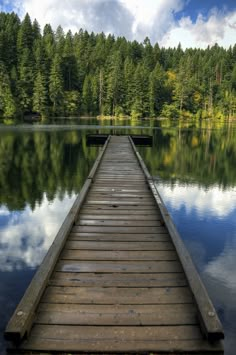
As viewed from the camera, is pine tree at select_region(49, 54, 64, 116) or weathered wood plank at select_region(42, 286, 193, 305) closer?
weathered wood plank at select_region(42, 286, 193, 305)

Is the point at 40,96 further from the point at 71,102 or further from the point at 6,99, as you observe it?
the point at 71,102

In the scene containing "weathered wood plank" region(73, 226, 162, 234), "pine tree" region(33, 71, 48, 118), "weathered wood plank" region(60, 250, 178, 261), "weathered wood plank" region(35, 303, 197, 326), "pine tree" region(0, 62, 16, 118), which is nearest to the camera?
"weathered wood plank" region(35, 303, 197, 326)

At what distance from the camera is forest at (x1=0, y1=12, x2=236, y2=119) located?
57.2 m

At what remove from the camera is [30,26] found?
225 ft

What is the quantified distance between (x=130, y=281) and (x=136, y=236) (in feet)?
4.51

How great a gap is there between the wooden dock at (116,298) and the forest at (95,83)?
49.1 metres

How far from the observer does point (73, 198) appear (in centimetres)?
994

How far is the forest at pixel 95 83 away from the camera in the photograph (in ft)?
188

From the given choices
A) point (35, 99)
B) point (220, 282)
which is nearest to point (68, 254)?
point (220, 282)

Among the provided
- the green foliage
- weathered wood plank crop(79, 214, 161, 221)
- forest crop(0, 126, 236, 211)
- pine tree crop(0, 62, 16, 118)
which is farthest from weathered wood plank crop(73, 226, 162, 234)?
the green foliage

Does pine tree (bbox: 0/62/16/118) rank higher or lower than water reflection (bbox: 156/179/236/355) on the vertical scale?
higher

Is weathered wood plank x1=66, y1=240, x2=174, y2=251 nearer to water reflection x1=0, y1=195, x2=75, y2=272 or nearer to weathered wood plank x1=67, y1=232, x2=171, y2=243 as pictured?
weathered wood plank x1=67, y1=232, x2=171, y2=243

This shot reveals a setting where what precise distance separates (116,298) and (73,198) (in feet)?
22.7

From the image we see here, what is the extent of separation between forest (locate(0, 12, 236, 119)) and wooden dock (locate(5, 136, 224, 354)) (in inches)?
1933
